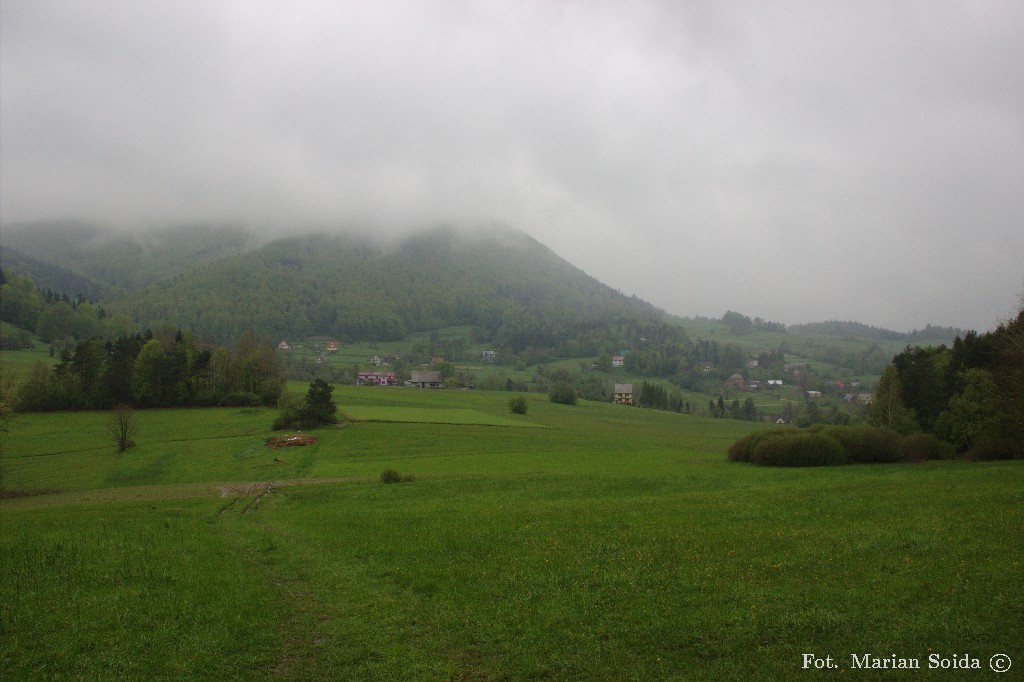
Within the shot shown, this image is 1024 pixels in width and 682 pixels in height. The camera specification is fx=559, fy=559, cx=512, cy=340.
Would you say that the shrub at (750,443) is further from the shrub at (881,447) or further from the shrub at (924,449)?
the shrub at (924,449)

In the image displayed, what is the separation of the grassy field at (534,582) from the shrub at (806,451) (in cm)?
736

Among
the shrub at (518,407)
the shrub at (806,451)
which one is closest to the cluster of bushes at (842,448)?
the shrub at (806,451)

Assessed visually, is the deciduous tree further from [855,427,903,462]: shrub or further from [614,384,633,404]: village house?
[614,384,633,404]: village house

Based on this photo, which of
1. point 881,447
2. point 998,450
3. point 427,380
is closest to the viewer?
point 998,450

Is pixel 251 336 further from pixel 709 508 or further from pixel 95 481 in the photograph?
pixel 709 508

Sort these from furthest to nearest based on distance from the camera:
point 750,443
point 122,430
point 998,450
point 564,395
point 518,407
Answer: point 564,395 → point 518,407 → point 122,430 → point 750,443 → point 998,450

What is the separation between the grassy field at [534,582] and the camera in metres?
9.95

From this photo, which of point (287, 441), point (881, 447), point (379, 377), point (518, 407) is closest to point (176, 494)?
point (287, 441)

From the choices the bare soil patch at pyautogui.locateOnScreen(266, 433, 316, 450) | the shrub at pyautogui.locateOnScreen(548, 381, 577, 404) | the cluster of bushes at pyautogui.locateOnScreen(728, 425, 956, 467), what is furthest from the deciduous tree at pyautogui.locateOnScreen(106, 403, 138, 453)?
the shrub at pyautogui.locateOnScreen(548, 381, 577, 404)

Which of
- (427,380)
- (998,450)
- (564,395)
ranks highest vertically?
(427,380)

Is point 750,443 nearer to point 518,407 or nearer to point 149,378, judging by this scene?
point 518,407

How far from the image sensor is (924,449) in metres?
→ 41.6

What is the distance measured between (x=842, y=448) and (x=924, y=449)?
22.4 feet

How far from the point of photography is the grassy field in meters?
9.95
